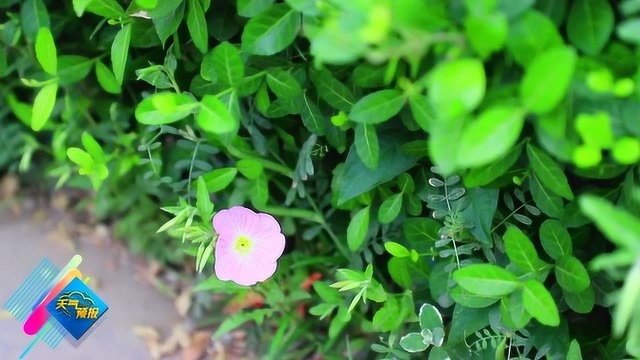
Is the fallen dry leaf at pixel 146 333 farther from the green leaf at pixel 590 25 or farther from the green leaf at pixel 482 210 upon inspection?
the green leaf at pixel 590 25

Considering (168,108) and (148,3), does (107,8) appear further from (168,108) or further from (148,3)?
(168,108)

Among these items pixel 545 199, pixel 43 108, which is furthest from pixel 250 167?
pixel 545 199

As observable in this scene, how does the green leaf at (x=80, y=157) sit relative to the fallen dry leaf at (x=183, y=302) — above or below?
above

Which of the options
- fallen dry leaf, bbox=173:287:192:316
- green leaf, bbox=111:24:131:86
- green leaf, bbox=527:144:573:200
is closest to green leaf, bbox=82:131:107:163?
green leaf, bbox=111:24:131:86

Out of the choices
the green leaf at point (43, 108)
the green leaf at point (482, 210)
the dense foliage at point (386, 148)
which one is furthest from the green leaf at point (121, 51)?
the green leaf at point (482, 210)

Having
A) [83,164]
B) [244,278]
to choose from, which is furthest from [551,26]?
[83,164]

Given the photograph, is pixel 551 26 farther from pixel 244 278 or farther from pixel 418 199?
pixel 244 278
